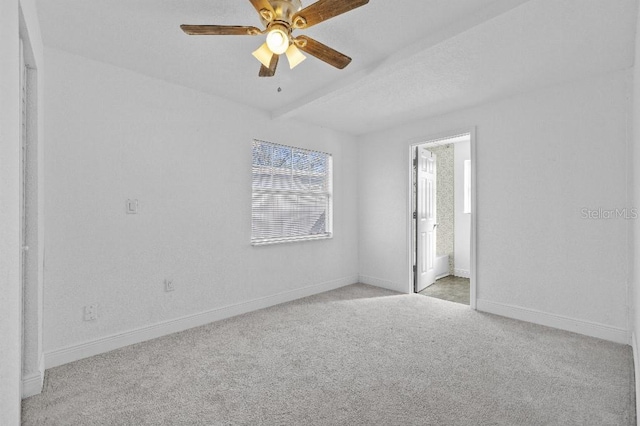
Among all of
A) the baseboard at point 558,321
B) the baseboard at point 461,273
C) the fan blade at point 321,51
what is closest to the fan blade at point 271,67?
the fan blade at point 321,51

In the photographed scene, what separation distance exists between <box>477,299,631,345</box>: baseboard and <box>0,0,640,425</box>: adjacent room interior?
0.02 meters

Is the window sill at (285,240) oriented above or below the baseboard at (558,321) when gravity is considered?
above

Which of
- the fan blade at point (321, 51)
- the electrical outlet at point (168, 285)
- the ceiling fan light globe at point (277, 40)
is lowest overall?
the electrical outlet at point (168, 285)

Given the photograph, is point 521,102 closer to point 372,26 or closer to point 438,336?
point 372,26

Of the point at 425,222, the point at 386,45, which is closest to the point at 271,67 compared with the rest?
the point at 386,45

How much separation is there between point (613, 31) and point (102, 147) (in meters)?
3.85

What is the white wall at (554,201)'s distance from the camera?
2.79 meters

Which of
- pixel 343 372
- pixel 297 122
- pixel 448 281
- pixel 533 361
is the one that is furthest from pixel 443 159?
pixel 343 372

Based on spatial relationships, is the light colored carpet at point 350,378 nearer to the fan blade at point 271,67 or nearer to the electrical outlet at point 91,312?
the electrical outlet at point 91,312

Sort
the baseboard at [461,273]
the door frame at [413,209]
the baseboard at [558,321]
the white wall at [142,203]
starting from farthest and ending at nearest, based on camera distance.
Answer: the baseboard at [461,273]
the door frame at [413,209]
the baseboard at [558,321]
the white wall at [142,203]

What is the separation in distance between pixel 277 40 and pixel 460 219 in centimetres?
487

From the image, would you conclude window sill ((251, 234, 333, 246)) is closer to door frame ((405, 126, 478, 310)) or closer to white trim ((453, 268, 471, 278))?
door frame ((405, 126, 478, 310))

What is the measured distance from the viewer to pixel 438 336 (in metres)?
2.92

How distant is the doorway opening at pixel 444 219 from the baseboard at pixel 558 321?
0.76ft
